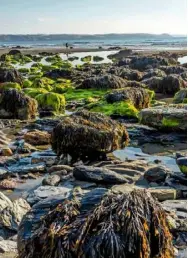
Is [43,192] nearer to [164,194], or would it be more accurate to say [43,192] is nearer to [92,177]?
[92,177]

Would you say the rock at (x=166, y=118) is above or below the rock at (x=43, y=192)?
above

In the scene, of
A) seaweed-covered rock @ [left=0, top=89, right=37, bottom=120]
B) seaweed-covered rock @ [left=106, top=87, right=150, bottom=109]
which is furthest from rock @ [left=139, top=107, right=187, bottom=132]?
seaweed-covered rock @ [left=0, top=89, right=37, bottom=120]

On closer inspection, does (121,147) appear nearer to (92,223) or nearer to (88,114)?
(88,114)

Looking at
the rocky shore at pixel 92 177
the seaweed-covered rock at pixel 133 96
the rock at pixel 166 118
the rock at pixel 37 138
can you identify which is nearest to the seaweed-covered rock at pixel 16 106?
the rocky shore at pixel 92 177

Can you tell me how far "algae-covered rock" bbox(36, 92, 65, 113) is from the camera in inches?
661

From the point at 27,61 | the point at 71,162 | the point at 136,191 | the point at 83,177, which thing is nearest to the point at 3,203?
the point at 83,177

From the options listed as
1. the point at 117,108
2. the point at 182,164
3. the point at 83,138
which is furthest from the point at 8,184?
the point at 117,108

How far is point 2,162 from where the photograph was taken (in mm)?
9609

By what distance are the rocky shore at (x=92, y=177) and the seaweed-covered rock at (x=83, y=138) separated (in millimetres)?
22

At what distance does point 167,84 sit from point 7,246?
18319 mm

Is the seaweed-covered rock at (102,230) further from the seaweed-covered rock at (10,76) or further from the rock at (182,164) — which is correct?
the seaweed-covered rock at (10,76)

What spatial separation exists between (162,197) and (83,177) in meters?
1.60

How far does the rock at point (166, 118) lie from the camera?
1214 centimetres

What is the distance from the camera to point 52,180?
26.4 feet
